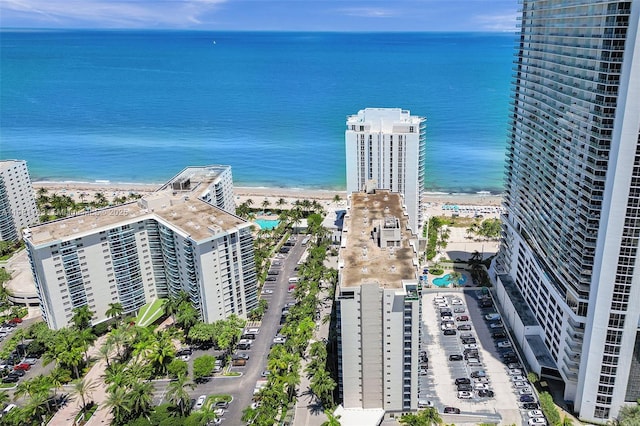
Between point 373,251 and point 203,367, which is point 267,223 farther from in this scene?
point 373,251

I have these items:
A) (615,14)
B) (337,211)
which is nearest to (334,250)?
(337,211)

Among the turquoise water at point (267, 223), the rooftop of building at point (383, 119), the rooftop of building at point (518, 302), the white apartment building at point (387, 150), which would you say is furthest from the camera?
the turquoise water at point (267, 223)

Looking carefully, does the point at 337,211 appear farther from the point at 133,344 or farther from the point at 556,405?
the point at 556,405

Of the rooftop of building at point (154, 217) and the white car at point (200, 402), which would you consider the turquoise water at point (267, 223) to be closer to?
the rooftop of building at point (154, 217)

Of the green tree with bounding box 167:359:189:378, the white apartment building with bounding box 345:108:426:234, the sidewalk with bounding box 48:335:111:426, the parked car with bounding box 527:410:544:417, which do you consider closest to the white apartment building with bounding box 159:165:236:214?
the white apartment building with bounding box 345:108:426:234

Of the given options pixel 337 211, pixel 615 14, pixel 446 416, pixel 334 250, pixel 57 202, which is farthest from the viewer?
pixel 57 202

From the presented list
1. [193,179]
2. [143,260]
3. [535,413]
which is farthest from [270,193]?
[535,413]

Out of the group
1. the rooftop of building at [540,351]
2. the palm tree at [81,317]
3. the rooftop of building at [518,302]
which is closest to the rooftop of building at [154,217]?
the palm tree at [81,317]
